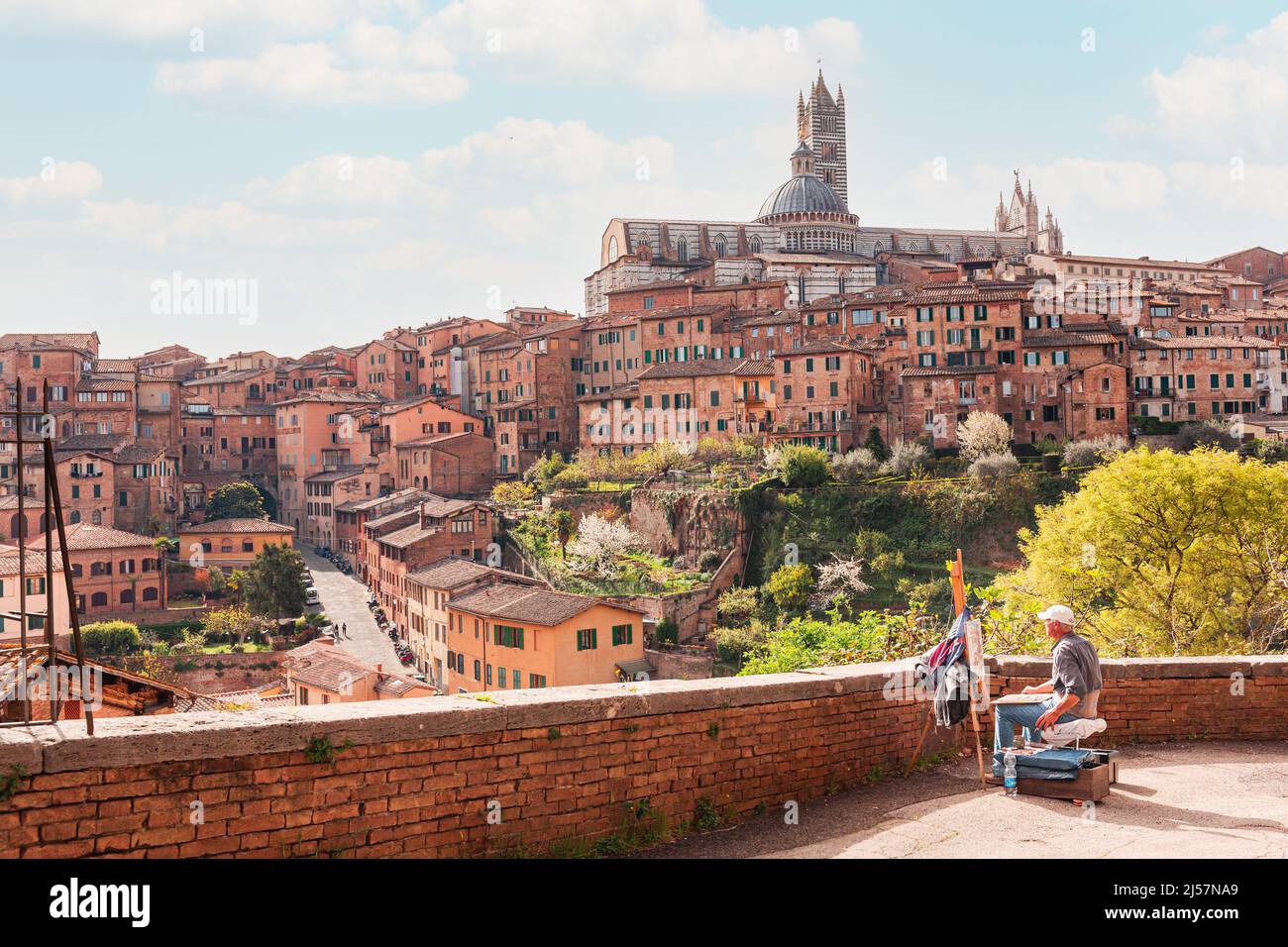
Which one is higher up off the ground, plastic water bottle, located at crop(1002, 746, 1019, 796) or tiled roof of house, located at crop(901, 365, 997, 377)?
→ tiled roof of house, located at crop(901, 365, 997, 377)

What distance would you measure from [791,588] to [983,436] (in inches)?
489

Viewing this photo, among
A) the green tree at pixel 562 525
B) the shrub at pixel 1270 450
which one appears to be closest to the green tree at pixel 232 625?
the green tree at pixel 562 525

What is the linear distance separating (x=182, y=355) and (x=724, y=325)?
166ft

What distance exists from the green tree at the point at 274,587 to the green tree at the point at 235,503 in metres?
17.1

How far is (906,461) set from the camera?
54375mm

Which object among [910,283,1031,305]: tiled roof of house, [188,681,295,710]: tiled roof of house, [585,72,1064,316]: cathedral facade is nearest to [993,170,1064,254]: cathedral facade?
[585,72,1064,316]: cathedral facade

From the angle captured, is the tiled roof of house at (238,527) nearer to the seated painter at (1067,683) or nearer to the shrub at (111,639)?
the shrub at (111,639)

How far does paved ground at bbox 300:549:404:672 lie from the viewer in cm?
4769

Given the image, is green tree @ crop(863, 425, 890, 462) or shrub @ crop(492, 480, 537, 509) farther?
shrub @ crop(492, 480, 537, 509)

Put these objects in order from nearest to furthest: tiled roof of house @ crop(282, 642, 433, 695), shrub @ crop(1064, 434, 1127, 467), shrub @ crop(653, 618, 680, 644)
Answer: tiled roof of house @ crop(282, 642, 433, 695) → shrub @ crop(653, 618, 680, 644) → shrub @ crop(1064, 434, 1127, 467)

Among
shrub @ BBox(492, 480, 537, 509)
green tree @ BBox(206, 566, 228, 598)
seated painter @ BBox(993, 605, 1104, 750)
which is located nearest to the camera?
seated painter @ BBox(993, 605, 1104, 750)

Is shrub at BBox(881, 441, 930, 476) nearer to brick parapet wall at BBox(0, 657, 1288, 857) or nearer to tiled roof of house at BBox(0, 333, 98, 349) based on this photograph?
brick parapet wall at BBox(0, 657, 1288, 857)

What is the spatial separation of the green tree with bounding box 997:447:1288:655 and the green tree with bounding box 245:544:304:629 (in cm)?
3552
